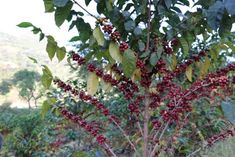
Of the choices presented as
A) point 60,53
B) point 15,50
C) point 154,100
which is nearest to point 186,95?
point 154,100

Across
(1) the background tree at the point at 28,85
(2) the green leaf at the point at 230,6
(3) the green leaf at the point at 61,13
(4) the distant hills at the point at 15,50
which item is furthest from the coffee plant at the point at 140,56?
(4) the distant hills at the point at 15,50

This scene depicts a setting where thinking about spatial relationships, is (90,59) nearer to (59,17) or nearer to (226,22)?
(59,17)

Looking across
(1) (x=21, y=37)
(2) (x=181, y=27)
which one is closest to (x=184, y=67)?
(2) (x=181, y=27)

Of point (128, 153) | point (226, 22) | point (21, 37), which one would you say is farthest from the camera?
point (21, 37)

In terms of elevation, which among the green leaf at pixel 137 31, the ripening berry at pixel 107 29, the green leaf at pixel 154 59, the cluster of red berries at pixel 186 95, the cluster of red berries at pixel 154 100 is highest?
the ripening berry at pixel 107 29

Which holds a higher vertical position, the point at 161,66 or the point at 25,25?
the point at 25,25

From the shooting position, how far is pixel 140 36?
84cm

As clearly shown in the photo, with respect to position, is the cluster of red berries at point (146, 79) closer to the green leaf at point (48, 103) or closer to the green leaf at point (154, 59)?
the green leaf at point (154, 59)

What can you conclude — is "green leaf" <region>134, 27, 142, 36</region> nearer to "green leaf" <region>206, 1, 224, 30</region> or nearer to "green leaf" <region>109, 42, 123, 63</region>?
"green leaf" <region>109, 42, 123, 63</region>

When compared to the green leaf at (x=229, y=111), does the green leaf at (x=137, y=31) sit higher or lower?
higher

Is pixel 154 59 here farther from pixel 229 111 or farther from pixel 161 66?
pixel 229 111

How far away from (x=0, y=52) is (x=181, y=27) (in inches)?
1771

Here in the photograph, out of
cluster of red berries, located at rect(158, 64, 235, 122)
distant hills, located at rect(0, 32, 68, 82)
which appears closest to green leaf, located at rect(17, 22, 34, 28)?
cluster of red berries, located at rect(158, 64, 235, 122)

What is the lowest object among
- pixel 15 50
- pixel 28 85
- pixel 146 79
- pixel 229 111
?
pixel 229 111
